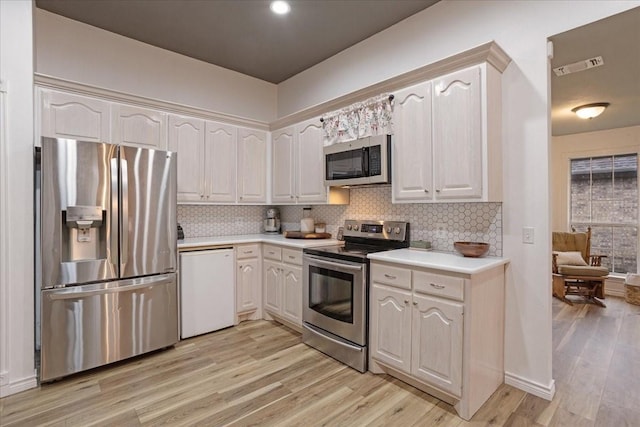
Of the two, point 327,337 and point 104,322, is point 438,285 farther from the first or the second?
point 104,322

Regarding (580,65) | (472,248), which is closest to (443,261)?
(472,248)

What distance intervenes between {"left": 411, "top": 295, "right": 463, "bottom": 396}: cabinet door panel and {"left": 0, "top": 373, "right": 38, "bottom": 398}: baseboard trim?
2734 millimetres

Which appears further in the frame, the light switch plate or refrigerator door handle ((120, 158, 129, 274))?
refrigerator door handle ((120, 158, 129, 274))

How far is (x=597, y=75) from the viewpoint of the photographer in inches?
123

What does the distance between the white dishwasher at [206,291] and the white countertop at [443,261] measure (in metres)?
1.67

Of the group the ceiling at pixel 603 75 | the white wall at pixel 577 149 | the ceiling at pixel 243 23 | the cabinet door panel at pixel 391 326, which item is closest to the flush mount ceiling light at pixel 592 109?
the ceiling at pixel 603 75

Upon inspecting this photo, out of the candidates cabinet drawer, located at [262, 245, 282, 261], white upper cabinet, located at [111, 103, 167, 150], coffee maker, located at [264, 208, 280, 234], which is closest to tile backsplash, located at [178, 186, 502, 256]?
coffee maker, located at [264, 208, 280, 234]

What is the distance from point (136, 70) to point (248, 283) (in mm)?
2616

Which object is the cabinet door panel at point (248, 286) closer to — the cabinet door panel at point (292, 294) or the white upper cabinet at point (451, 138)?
the cabinet door panel at point (292, 294)

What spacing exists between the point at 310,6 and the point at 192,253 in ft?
8.35

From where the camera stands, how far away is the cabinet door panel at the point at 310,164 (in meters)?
3.49

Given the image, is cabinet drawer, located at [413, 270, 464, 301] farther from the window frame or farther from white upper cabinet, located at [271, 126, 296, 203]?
the window frame

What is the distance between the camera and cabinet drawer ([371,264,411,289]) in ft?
7.51

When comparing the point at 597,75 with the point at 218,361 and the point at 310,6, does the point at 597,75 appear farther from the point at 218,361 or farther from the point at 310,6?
the point at 218,361
